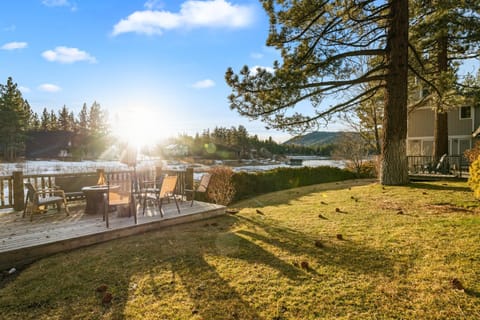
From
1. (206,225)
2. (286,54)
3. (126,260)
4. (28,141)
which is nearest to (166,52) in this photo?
(286,54)

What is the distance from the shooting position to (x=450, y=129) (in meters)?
18.4

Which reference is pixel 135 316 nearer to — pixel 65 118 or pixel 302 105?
pixel 302 105

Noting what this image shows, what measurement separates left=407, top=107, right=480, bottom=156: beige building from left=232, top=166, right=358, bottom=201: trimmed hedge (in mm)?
6286

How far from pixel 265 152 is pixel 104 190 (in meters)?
61.9

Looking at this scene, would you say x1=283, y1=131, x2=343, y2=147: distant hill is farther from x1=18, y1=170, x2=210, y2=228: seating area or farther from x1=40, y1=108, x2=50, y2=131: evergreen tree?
x1=40, y1=108, x2=50, y2=131: evergreen tree

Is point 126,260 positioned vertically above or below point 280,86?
below

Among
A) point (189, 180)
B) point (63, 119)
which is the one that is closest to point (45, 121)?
point (63, 119)

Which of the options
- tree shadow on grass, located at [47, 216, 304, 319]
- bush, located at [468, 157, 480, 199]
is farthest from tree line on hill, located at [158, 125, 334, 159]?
tree shadow on grass, located at [47, 216, 304, 319]

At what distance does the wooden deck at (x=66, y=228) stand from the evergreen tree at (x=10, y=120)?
44.8 metres

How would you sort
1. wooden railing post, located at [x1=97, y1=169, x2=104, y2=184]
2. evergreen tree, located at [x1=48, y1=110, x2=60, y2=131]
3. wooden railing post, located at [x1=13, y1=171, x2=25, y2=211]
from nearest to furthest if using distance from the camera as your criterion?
1. wooden railing post, located at [x1=13, y1=171, x2=25, y2=211]
2. wooden railing post, located at [x1=97, y1=169, x2=104, y2=184]
3. evergreen tree, located at [x1=48, y1=110, x2=60, y2=131]

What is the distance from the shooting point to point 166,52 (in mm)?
11047

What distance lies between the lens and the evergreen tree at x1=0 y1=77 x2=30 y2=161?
128 ft

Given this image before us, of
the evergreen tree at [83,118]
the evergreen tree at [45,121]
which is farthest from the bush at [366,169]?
the evergreen tree at [83,118]

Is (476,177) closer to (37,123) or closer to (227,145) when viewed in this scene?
(227,145)
